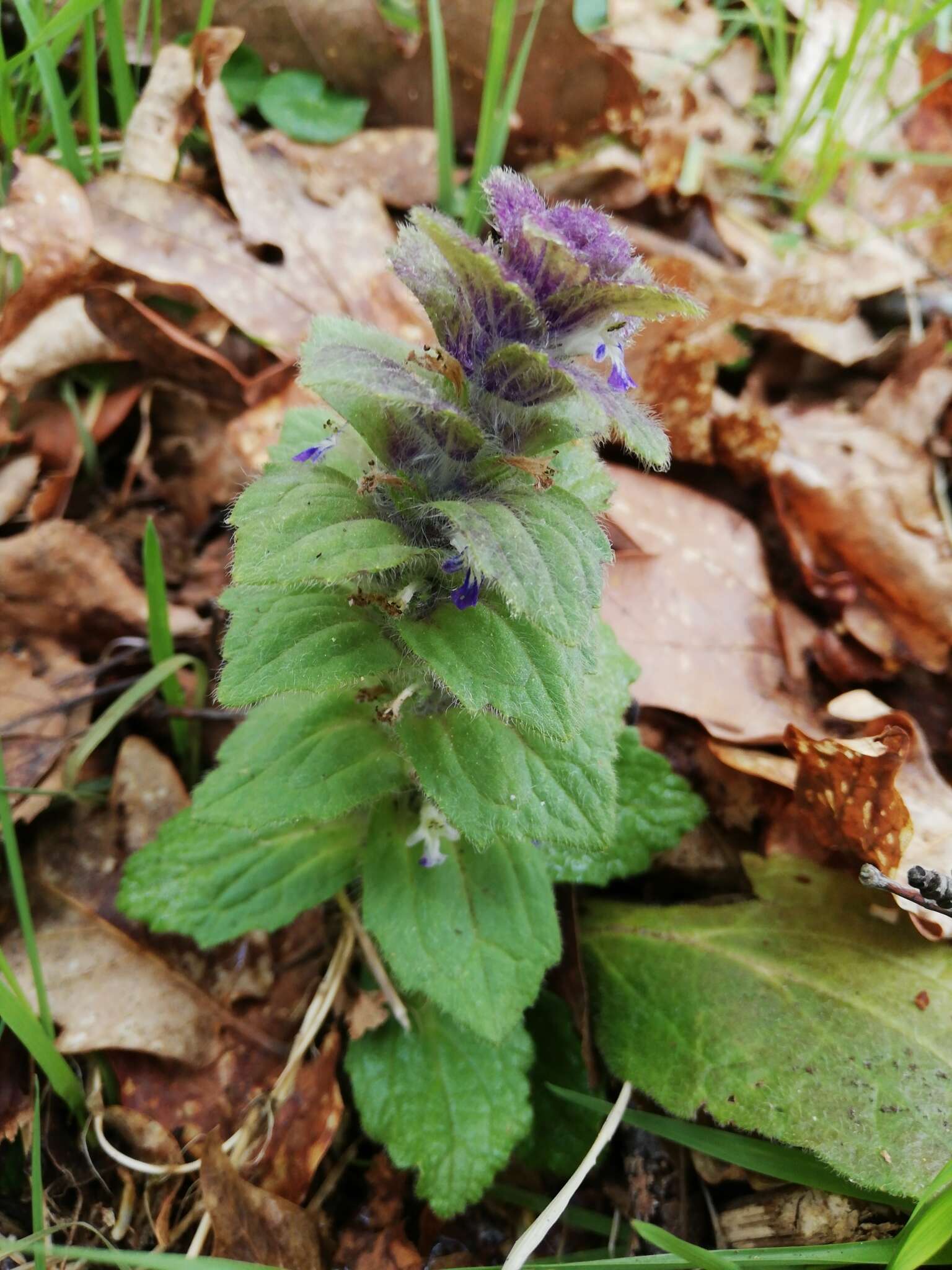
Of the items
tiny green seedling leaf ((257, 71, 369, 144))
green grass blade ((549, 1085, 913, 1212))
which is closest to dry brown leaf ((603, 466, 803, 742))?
green grass blade ((549, 1085, 913, 1212))

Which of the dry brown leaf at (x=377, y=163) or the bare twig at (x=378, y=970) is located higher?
the dry brown leaf at (x=377, y=163)

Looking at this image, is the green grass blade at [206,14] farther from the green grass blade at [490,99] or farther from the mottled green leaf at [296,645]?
the mottled green leaf at [296,645]

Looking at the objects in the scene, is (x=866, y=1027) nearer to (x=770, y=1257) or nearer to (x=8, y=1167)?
(x=770, y=1257)

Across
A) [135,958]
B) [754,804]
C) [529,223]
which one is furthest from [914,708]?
[135,958]

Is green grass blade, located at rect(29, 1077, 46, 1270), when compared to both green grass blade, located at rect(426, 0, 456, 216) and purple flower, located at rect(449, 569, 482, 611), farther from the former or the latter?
green grass blade, located at rect(426, 0, 456, 216)

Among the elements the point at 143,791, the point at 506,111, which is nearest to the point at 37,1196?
the point at 143,791

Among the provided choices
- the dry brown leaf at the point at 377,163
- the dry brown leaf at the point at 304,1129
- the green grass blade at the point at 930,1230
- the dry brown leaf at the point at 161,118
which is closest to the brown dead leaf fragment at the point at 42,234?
the dry brown leaf at the point at 161,118
